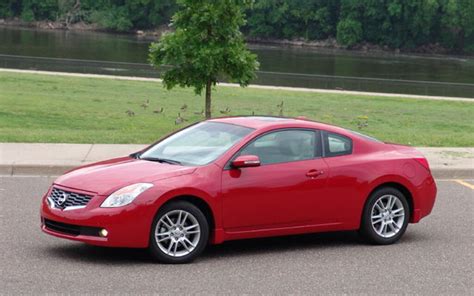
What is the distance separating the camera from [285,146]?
942cm

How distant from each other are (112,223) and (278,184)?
1738mm

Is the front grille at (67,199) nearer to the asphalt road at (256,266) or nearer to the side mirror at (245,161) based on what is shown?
the asphalt road at (256,266)

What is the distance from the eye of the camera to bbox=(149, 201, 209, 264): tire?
847cm

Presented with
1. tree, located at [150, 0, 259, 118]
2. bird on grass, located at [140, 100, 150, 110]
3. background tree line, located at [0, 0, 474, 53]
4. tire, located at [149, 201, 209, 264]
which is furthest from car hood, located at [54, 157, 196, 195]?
background tree line, located at [0, 0, 474, 53]

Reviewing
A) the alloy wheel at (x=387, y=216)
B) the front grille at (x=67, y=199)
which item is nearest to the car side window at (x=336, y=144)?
the alloy wheel at (x=387, y=216)

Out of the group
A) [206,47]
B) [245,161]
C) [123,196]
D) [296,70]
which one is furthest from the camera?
[296,70]

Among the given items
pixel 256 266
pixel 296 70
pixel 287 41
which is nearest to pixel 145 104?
pixel 256 266

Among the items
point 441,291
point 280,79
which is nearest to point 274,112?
point 441,291

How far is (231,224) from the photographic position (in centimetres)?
886

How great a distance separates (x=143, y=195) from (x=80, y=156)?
6763 millimetres

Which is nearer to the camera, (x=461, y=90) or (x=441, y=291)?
(x=441, y=291)

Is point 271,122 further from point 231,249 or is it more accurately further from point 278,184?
point 231,249

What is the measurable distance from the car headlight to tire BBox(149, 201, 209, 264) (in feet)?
0.89

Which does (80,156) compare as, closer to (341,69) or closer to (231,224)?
(231,224)
